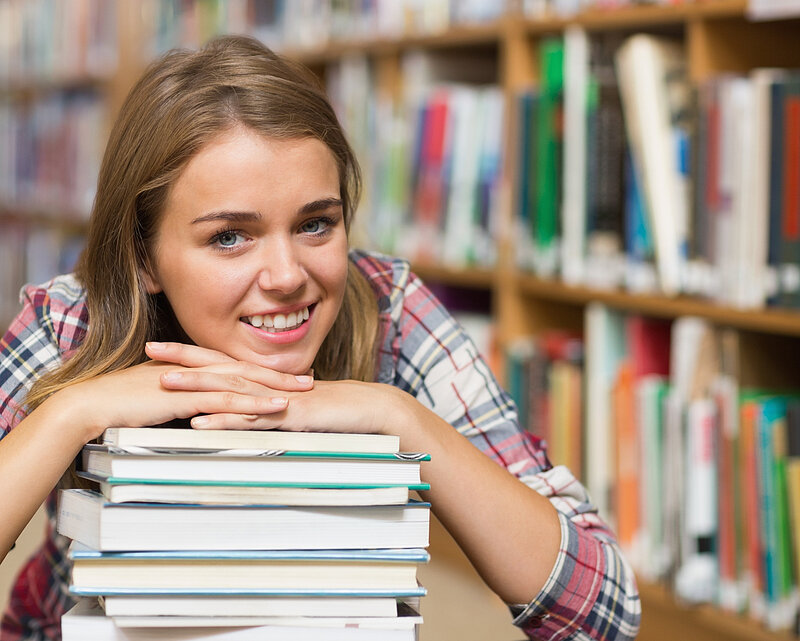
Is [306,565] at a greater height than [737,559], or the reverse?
[306,565]

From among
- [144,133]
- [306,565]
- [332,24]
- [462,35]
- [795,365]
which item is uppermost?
[332,24]

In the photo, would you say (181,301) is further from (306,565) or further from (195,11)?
(195,11)

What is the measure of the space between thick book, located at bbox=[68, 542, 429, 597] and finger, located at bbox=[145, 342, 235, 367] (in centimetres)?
22

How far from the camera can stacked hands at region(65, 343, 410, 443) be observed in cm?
84

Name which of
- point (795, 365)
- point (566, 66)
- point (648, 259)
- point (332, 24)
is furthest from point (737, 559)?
point (332, 24)

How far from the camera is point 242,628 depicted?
0.74 metres

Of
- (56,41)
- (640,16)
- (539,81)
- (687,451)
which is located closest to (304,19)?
(539,81)

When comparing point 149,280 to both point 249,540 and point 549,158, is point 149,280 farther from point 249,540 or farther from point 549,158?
point 549,158

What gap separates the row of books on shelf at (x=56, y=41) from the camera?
4000mm

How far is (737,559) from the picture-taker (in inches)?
69.3

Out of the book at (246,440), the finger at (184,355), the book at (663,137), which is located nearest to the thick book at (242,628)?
the book at (246,440)

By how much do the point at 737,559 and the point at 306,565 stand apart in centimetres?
121

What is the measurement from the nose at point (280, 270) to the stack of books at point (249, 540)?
0.66ft

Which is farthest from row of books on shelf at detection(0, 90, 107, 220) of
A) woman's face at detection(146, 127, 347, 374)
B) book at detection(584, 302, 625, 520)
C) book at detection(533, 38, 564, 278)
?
woman's face at detection(146, 127, 347, 374)
